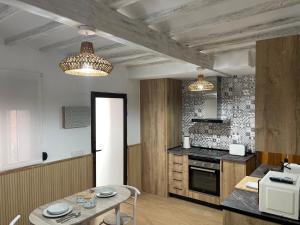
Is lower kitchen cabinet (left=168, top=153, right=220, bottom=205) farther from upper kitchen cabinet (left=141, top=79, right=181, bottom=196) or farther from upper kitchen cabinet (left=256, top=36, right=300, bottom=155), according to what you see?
upper kitchen cabinet (left=256, top=36, right=300, bottom=155)

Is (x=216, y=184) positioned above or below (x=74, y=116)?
below

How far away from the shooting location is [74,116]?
11.3 ft

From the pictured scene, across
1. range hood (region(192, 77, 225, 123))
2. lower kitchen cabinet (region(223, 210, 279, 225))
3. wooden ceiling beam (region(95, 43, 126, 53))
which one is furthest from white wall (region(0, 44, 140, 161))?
lower kitchen cabinet (region(223, 210, 279, 225))

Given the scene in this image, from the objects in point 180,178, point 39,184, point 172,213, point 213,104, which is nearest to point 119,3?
point 39,184

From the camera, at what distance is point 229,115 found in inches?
171

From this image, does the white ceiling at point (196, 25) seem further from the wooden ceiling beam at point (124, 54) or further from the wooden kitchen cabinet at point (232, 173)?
the wooden kitchen cabinet at point (232, 173)

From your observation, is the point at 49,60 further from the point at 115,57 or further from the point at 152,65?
the point at 152,65

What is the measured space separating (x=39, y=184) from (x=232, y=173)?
2800mm

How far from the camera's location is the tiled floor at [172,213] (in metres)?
3.57

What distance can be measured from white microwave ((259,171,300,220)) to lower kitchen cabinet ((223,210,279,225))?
0.31 ft

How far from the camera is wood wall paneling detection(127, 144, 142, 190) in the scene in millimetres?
4555

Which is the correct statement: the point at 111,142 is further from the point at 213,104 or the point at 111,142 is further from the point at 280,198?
the point at 280,198

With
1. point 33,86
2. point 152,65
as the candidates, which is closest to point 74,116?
point 33,86

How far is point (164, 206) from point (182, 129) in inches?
61.3
